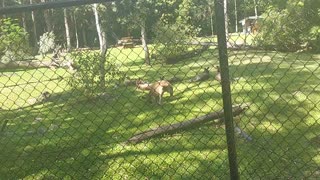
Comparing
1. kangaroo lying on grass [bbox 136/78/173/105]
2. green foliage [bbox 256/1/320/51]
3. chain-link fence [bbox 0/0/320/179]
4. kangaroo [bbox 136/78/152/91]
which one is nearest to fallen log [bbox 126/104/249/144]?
chain-link fence [bbox 0/0/320/179]

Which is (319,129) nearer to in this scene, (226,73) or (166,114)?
(166,114)

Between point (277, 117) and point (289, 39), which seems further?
point (289, 39)

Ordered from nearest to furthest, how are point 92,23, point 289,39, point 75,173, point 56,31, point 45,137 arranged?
point 75,173 → point 45,137 → point 289,39 → point 92,23 → point 56,31

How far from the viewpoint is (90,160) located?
6.48 m

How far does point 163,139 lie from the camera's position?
727 centimetres

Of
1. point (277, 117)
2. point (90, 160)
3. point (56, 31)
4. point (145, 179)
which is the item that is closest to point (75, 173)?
point (90, 160)

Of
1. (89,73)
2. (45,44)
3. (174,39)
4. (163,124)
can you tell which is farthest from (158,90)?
(174,39)

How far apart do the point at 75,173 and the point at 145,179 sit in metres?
1.24

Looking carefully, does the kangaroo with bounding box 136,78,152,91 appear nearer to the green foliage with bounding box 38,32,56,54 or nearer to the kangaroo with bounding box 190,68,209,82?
the kangaroo with bounding box 190,68,209,82

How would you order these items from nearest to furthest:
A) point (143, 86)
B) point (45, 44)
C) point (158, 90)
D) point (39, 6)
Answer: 1. point (39, 6)
2. point (45, 44)
3. point (158, 90)
4. point (143, 86)

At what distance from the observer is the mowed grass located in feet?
18.8

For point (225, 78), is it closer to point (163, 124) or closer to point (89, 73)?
point (163, 124)

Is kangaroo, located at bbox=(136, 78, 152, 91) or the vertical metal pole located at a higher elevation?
the vertical metal pole

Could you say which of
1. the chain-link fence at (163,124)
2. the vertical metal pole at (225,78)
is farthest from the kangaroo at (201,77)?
the vertical metal pole at (225,78)
